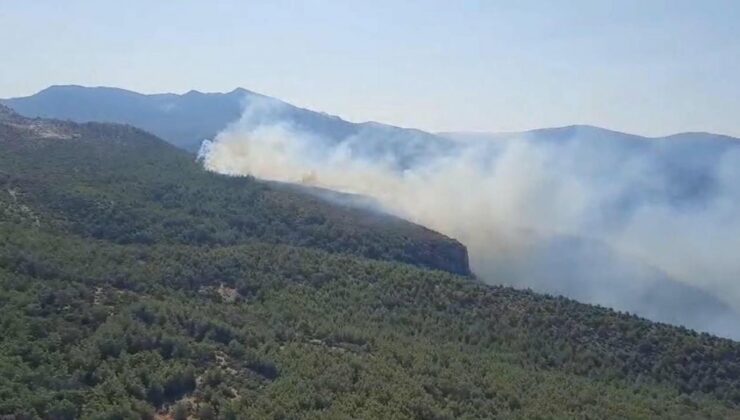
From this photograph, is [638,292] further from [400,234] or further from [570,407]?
[570,407]

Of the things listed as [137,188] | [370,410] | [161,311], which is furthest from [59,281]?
[137,188]

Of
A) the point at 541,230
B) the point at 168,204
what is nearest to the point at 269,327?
the point at 168,204

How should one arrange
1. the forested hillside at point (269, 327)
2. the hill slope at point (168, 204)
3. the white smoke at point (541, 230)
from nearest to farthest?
the forested hillside at point (269, 327) < the hill slope at point (168, 204) < the white smoke at point (541, 230)

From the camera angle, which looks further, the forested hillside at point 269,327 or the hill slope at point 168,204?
the hill slope at point 168,204

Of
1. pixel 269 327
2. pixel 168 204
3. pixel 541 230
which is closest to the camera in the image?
pixel 269 327

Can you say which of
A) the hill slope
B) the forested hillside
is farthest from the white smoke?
the forested hillside

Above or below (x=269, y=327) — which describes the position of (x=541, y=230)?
above

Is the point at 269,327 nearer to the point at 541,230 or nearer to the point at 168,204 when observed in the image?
the point at 168,204

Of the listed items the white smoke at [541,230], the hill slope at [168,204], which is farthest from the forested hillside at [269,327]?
the white smoke at [541,230]

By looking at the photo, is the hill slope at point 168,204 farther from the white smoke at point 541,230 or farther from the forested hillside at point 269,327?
the white smoke at point 541,230

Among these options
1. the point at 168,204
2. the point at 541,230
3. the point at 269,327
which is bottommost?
the point at 269,327
